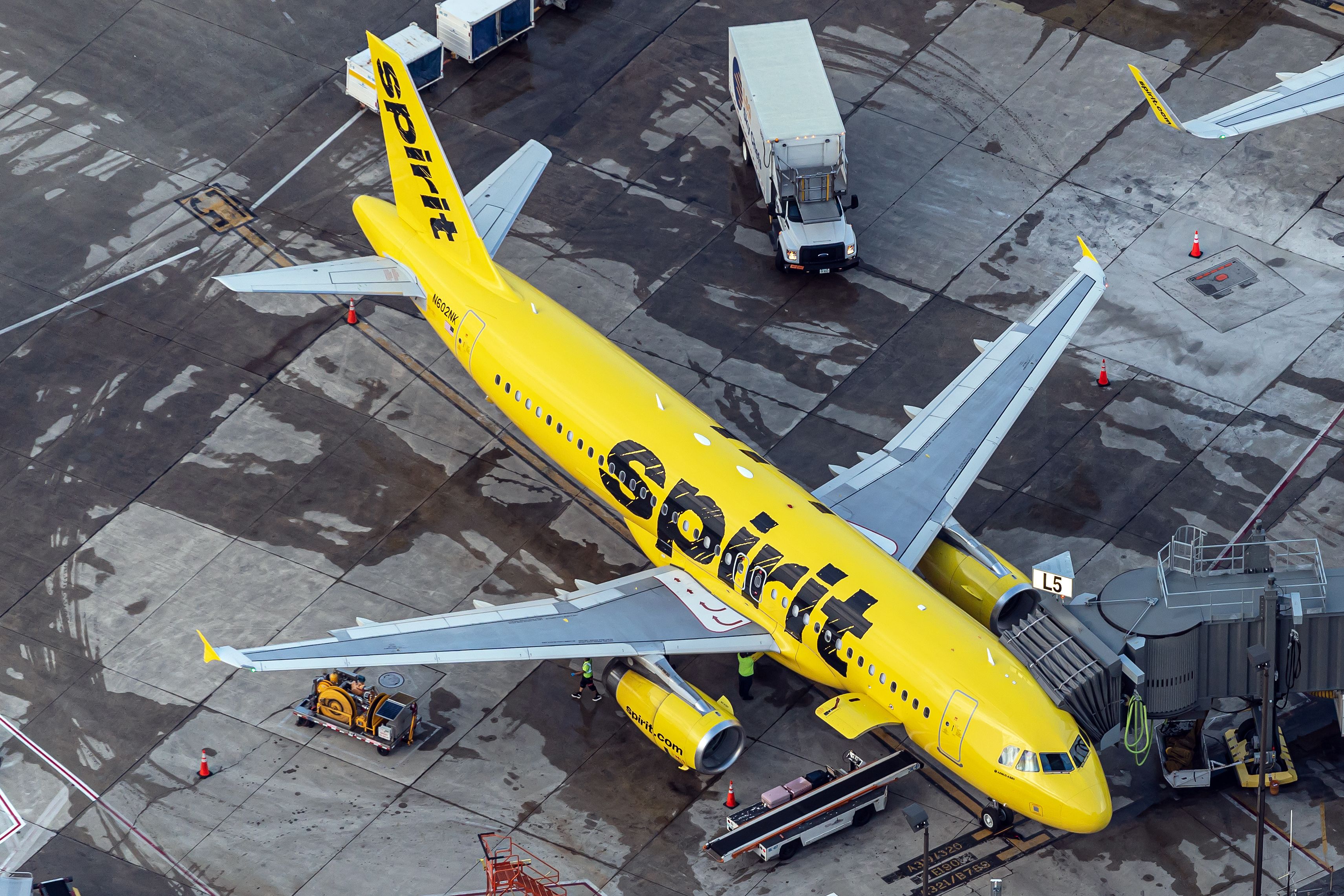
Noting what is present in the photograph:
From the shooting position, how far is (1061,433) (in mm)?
67562

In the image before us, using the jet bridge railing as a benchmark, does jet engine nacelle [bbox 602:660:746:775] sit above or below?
below

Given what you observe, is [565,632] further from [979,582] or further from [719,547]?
[979,582]

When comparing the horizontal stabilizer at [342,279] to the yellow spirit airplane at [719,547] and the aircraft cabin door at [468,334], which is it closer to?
the yellow spirit airplane at [719,547]

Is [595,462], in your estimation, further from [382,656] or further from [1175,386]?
[1175,386]

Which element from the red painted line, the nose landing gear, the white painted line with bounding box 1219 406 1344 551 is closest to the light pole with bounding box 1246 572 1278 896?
the nose landing gear

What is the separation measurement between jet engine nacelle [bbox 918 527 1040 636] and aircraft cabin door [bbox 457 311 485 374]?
51.6 ft

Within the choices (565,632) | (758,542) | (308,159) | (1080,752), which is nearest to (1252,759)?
(1080,752)

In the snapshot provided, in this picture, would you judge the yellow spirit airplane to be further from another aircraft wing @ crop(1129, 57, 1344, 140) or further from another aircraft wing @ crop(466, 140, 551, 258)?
another aircraft wing @ crop(1129, 57, 1344, 140)

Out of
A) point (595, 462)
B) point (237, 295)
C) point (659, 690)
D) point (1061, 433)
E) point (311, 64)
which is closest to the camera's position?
point (659, 690)

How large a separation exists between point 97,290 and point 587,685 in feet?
86.6

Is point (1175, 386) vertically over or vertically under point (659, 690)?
under

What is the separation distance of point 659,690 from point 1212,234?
3173 cm

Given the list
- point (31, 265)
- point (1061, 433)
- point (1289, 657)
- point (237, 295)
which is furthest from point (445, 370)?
point (1289, 657)

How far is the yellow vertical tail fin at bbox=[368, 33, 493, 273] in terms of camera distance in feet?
206
